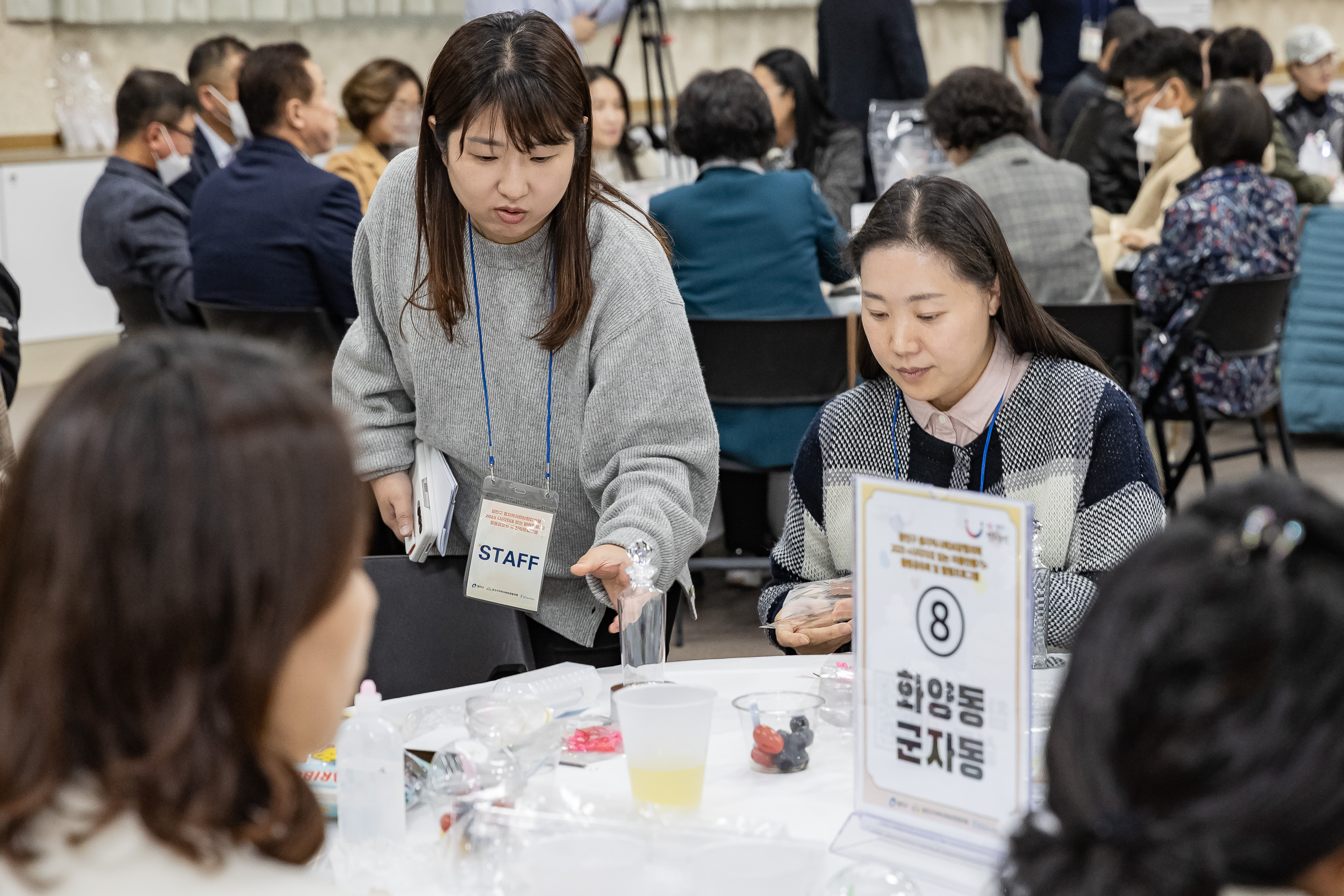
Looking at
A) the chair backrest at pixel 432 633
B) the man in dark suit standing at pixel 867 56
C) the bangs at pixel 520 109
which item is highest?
the man in dark suit standing at pixel 867 56

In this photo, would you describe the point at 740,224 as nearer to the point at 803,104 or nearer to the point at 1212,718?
the point at 803,104

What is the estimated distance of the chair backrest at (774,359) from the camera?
3.38 m

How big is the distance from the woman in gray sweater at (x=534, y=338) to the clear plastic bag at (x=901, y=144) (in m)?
2.74

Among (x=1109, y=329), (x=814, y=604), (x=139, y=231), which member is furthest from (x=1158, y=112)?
(x=814, y=604)

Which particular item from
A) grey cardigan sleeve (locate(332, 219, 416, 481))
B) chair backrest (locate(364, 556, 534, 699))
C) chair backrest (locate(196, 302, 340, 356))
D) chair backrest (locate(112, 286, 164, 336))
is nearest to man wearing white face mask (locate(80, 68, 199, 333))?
chair backrest (locate(112, 286, 164, 336))

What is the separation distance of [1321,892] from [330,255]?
10.5ft

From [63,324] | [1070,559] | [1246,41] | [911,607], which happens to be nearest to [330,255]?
[1070,559]

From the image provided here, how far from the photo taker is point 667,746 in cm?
123

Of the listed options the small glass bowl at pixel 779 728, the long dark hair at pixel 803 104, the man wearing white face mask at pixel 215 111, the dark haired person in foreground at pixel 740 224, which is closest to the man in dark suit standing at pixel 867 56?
the long dark hair at pixel 803 104

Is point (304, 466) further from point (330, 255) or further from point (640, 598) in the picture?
point (330, 255)

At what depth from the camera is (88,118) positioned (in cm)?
663

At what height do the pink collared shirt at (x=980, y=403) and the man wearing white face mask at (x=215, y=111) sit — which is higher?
the man wearing white face mask at (x=215, y=111)

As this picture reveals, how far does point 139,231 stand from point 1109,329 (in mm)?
2786

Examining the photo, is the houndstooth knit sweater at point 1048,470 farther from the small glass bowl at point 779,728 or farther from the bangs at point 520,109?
the bangs at point 520,109
